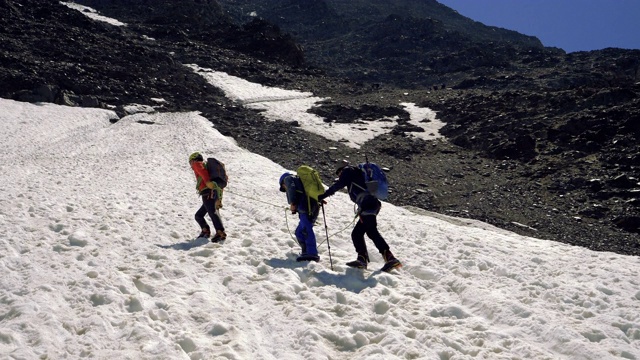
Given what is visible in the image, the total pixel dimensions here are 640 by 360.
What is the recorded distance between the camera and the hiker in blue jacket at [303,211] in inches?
366

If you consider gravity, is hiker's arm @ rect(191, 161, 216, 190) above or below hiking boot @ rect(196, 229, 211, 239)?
above

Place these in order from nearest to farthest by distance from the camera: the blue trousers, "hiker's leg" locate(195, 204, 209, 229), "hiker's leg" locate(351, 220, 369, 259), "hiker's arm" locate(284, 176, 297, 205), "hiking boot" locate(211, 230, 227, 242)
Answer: "hiker's leg" locate(351, 220, 369, 259)
the blue trousers
"hiker's arm" locate(284, 176, 297, 205)
"hiking boot" locate(211, 230, 227, 242)
"hiker's leg" locate(195, 204, 209, 229)

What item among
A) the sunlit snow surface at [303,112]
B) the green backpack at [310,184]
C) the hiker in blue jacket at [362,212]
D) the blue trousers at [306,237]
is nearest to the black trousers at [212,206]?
the blue trousers at [306,237]

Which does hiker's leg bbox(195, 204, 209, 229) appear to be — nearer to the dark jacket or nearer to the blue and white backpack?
the dark jacket

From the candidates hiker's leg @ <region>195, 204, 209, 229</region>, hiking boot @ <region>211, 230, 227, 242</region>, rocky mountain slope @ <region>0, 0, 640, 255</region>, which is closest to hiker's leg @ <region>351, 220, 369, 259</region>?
hiking boot @ <region>211, 230, 227, 242</region>

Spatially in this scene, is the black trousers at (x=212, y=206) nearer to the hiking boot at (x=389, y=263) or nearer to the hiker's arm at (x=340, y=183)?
the hiker's arm at (x=340, y=183)

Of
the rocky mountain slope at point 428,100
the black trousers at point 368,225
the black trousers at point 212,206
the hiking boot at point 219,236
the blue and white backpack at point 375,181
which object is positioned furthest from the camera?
the rocky mountain slope at point 428,100

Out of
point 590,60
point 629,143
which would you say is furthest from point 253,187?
point 590,60

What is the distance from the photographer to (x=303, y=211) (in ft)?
30.9

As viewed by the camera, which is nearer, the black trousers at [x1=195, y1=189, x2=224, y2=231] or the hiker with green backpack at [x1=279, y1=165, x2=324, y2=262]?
the hiker with green backpack at [x1=279, y1=165, x2=324, y2=262]

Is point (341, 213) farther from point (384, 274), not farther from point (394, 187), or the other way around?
point (394, 187)

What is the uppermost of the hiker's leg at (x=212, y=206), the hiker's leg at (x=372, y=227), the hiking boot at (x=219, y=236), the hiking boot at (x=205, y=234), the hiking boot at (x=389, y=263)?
the hiker's leg at (x=372, y=227)

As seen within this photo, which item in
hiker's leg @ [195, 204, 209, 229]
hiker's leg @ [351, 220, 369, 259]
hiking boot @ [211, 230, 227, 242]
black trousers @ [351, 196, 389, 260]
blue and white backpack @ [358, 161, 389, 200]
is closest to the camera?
blue and white backpack @ [358, 161, 389, 200]

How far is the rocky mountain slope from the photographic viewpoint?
70.8 feet
